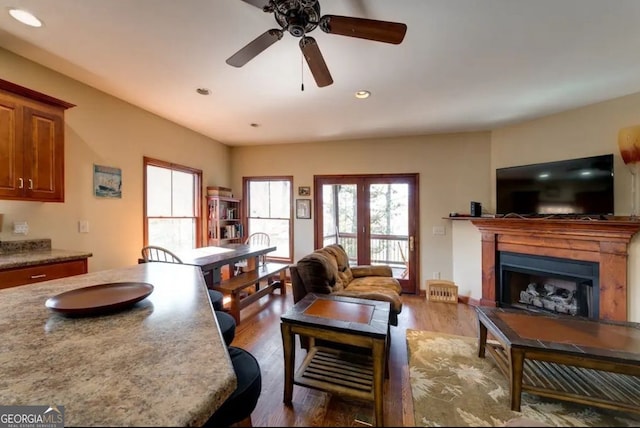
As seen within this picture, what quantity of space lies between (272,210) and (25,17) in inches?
146

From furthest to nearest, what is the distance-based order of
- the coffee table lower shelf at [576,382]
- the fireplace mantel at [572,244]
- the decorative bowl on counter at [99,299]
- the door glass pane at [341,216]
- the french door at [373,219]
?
the door glass pane at [341,216]
the french door at [373,219]
the fireplace mantel at [572,244]
the coffee table lower shelf at [576,382]
the decorative bowl on counter at [99,299]

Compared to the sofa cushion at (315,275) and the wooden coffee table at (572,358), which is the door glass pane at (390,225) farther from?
the wooden coffee table at (572,358)

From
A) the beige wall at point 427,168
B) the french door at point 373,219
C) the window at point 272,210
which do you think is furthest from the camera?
the window at point 272,210

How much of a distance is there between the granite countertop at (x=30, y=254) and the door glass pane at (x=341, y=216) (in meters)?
3.29

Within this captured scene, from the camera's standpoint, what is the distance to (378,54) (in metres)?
2.16

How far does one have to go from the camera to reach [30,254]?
2248 millimetres

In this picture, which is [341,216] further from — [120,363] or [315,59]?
[120,363]

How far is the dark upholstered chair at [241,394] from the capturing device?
0.60 meters

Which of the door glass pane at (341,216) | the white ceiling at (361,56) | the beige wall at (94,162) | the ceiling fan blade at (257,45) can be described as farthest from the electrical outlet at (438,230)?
the beige wall at (94,162)

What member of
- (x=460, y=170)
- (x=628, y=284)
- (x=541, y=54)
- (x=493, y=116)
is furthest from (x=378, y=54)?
(x=628, y=284)

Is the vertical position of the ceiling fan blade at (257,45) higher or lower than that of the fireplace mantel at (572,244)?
higher

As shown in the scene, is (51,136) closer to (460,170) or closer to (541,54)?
(541,54)

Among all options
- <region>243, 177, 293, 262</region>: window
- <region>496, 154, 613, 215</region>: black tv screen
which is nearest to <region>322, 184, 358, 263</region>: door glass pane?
<region>243, 177, 293, 262</region>: window

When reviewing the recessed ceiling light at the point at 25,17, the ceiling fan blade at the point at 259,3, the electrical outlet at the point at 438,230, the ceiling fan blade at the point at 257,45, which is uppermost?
the recessed ceiling light at the point at 25,17
